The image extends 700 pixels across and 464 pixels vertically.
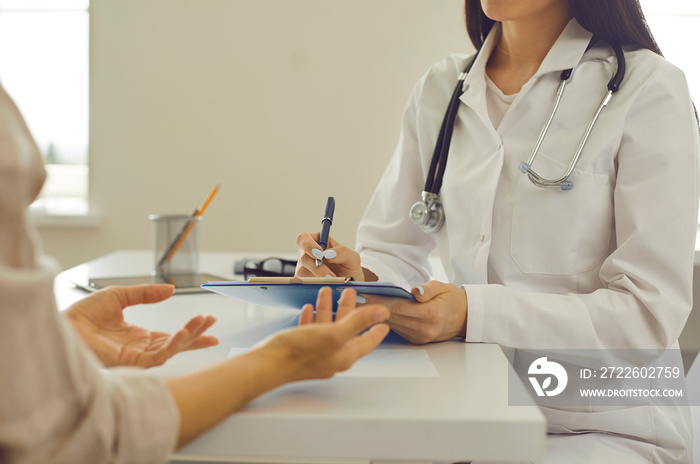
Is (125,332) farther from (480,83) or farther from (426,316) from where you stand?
(480,83)

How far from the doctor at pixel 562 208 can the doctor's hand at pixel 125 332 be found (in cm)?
28

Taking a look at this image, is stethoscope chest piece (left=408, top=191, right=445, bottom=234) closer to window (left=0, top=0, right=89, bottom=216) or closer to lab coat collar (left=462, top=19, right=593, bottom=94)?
lab coat collar (left=462, top=19, right=593, bottom=94)

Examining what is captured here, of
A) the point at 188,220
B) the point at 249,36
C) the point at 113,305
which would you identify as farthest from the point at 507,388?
the point at 249,36

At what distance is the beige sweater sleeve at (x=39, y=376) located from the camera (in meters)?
0.43

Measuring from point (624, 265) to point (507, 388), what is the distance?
0.43 metres

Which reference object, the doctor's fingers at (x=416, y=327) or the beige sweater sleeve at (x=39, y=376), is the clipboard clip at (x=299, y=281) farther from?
the beige sweater sleeve at (x=39, y=376)

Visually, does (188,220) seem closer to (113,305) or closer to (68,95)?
(113,305)

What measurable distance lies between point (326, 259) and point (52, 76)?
277cm

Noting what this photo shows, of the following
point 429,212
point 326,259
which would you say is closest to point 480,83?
point 429,212

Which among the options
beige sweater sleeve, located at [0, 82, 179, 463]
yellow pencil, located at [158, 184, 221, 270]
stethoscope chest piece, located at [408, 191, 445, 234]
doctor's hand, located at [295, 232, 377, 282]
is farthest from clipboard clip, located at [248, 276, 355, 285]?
yellow pencil, located at [158, 184, 221, 270]

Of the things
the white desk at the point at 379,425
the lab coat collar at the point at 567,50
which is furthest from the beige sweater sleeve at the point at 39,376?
the lab coat collar at the point at 567,50

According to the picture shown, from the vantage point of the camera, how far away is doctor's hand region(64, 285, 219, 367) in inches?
28.4

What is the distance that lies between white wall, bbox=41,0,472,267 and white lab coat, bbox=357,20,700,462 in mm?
1785

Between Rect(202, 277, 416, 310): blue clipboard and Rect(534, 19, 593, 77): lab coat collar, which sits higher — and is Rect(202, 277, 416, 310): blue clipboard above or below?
below
